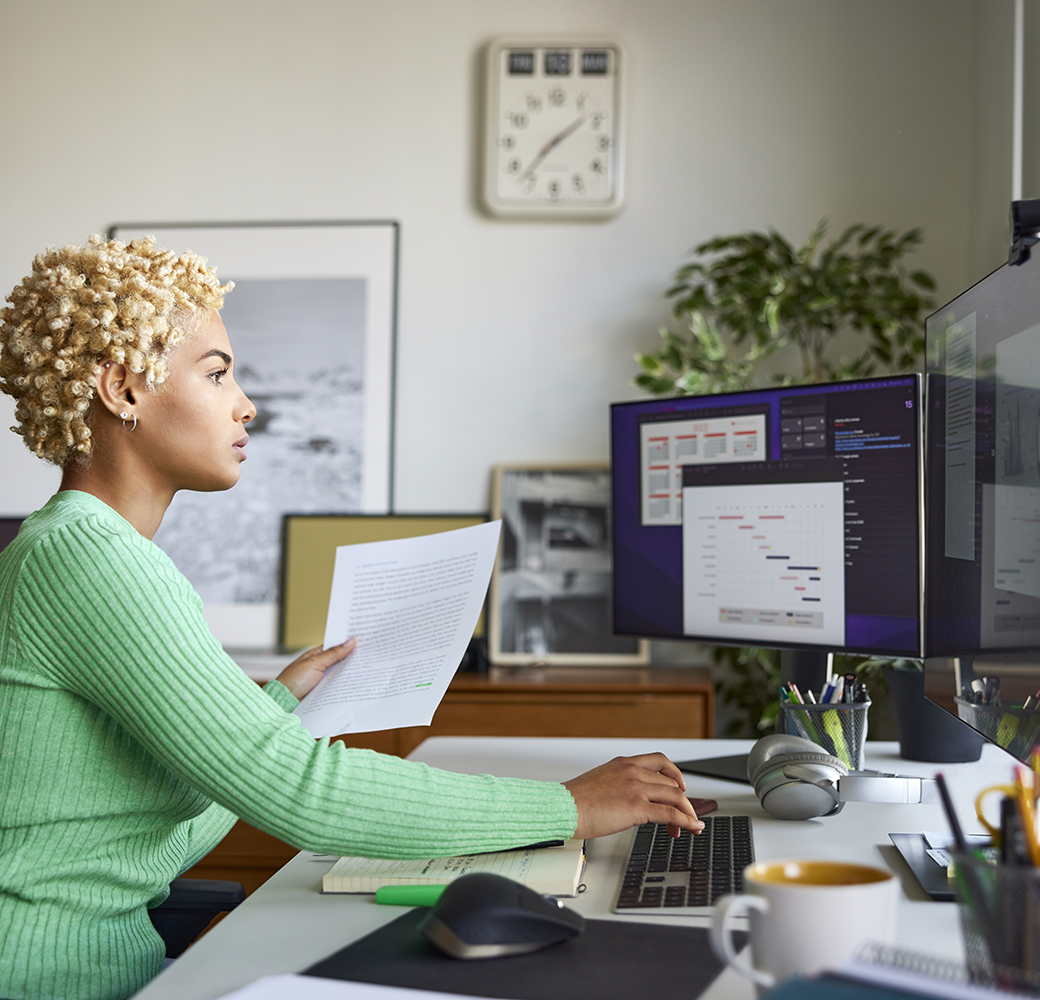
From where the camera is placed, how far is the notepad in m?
0.87

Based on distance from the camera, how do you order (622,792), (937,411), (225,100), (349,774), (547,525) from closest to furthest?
(349,774) < (622,792) < (937,411) < (547,525) < (225,100)

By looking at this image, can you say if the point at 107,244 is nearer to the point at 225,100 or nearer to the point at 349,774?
the point at 349,774

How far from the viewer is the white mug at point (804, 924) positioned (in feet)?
1.79

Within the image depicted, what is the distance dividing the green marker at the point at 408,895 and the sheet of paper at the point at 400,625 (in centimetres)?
17

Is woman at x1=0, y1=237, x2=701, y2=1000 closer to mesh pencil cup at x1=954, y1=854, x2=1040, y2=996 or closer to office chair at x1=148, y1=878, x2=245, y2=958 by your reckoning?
office chair at x1=148, y1=878, x2=245, y2=958

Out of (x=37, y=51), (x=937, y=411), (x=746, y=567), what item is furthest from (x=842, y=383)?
(x=37, y=51)

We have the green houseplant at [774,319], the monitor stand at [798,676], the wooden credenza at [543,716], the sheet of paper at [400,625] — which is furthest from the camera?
the green houseplant at [774,319]

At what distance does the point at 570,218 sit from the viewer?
2945 millimetres

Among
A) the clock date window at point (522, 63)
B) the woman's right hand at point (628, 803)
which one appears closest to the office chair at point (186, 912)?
the woman's right hand at point (628, 803)

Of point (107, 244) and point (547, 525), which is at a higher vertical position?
point (107, 244)

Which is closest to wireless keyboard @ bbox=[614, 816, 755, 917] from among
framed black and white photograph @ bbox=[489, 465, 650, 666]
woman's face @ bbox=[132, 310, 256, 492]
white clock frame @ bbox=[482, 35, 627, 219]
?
woman's face @ bbox=[132, 310, 256, 492]

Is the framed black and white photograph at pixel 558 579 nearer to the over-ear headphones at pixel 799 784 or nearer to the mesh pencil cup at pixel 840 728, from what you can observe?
the mesh pencil cup at pixel 840 728

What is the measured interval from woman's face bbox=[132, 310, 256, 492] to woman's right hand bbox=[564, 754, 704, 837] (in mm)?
526

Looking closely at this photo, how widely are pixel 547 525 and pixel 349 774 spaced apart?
2.05m
